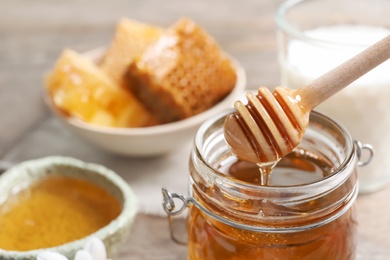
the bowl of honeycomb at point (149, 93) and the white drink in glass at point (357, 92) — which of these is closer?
the white drink in glass at point (357, 92)

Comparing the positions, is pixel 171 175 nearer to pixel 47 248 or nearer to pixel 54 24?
pixel 47 248

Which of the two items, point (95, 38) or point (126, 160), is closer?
point (126, 160)

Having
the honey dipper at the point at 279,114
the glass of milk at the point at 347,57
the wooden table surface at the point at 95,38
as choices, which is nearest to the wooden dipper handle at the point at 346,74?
the honey dipper at the point at 279,114

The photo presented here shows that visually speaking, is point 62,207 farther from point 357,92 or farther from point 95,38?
point 95,38

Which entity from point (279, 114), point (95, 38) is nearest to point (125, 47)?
point (95, 38)

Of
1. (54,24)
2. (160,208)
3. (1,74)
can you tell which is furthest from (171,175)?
(54,24)

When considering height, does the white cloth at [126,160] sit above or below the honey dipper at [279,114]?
below

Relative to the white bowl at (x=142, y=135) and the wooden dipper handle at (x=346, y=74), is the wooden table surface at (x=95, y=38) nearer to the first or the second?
the white bowl at (x=142, y=135)
